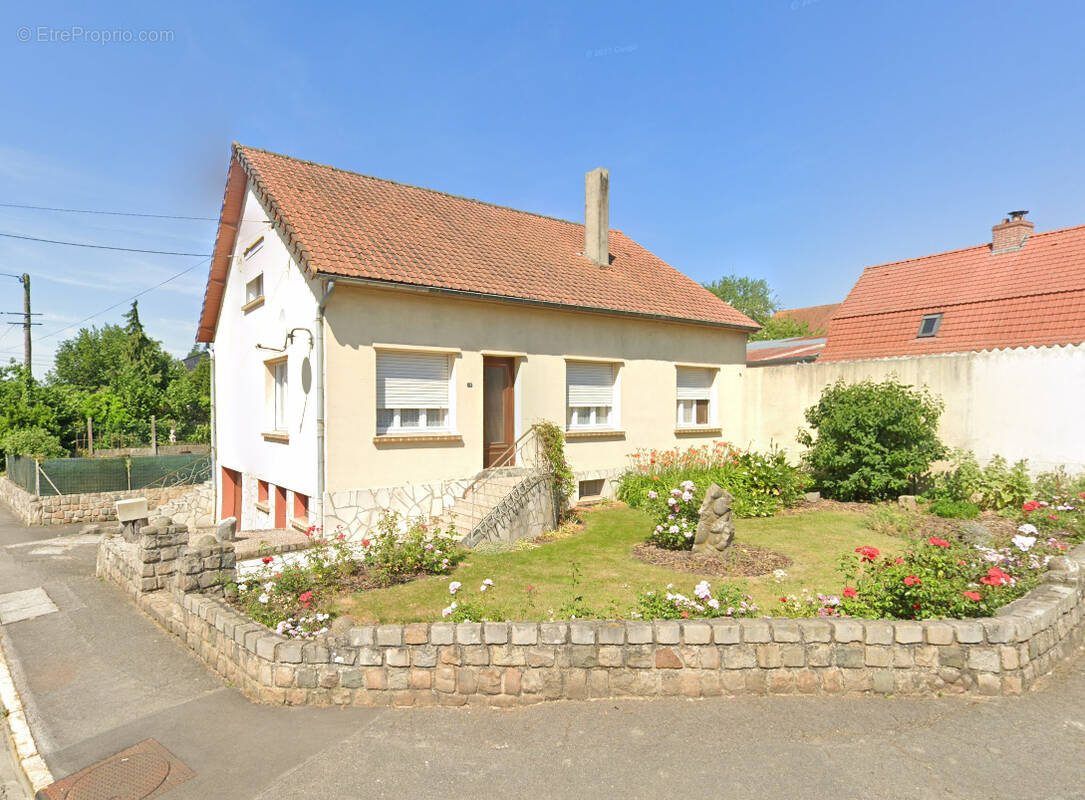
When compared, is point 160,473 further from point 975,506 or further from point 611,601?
point 975,506

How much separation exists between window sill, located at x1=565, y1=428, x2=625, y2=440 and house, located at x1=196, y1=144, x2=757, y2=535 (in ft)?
0.16

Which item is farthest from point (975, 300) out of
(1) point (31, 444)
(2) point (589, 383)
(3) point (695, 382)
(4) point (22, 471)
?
(1) point (31, 444)

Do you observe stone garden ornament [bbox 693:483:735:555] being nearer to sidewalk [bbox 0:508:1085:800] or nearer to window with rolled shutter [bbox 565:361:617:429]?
sidewalk [bbox 0:508:1085:800]

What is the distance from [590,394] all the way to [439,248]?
474 centimetres

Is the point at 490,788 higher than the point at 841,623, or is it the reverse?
the point at 841,623

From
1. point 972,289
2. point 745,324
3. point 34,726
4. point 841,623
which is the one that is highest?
point 972,289

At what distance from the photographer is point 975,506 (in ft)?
35.8

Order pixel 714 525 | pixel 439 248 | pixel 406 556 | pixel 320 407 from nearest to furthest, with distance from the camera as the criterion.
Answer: pixel 406 556 < pixel 714 525 < pixel 320 407 < pixel 439 248

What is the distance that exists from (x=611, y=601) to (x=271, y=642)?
3.61m

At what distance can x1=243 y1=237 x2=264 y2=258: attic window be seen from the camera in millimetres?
12531

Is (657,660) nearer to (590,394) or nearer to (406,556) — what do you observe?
(406,556)

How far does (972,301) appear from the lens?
1659cm

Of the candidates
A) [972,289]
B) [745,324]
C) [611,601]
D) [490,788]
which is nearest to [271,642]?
[490,788]

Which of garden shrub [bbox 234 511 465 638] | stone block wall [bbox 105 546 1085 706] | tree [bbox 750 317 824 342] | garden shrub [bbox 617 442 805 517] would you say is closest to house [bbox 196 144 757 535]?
garden shrub [bbox 617 442 805 517]
